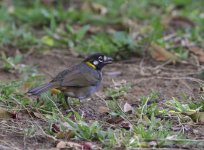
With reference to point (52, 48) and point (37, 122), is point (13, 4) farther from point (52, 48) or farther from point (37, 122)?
point (37, 122)

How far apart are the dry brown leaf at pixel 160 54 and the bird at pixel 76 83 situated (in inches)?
64.3

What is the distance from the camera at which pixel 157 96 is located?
6711 millimetres

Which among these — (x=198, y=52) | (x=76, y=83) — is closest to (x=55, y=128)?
(x=76, y=83)

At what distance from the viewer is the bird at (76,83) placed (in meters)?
6.31

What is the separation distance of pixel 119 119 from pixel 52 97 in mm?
936

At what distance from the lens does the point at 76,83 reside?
21.3ft

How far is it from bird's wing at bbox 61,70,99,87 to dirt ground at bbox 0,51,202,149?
0.77 feet

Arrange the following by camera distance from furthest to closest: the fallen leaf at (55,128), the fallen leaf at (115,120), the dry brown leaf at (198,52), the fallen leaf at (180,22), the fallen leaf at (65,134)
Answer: the fallen leaf at (180,22)
the dry brown leaf at (198,52)
the fallen leaf at (115,120)
the fallen leaf at (55,128)
the fallen leaf at (65,134)

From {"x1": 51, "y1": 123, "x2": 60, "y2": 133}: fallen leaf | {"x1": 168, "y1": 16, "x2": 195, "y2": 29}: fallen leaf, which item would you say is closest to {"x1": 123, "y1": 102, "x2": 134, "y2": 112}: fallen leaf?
{"x1": 51, "y1": 123, "x2": 60, "y2": 133}: fallen leaf

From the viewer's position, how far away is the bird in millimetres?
6312

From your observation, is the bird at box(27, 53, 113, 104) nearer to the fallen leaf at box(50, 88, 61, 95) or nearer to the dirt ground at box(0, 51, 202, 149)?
the fallen leaf at box(50, 88, 61, 95)

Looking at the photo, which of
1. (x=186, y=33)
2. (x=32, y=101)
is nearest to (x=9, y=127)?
(x=32, y=101)

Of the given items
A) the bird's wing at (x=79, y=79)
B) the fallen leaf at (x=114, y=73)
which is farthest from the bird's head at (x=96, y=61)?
the fallen leaf at (x=114, y=73)

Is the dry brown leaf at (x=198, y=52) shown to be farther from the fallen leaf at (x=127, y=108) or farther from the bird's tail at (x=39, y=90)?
the bird's tail at (x=39, y=90)
